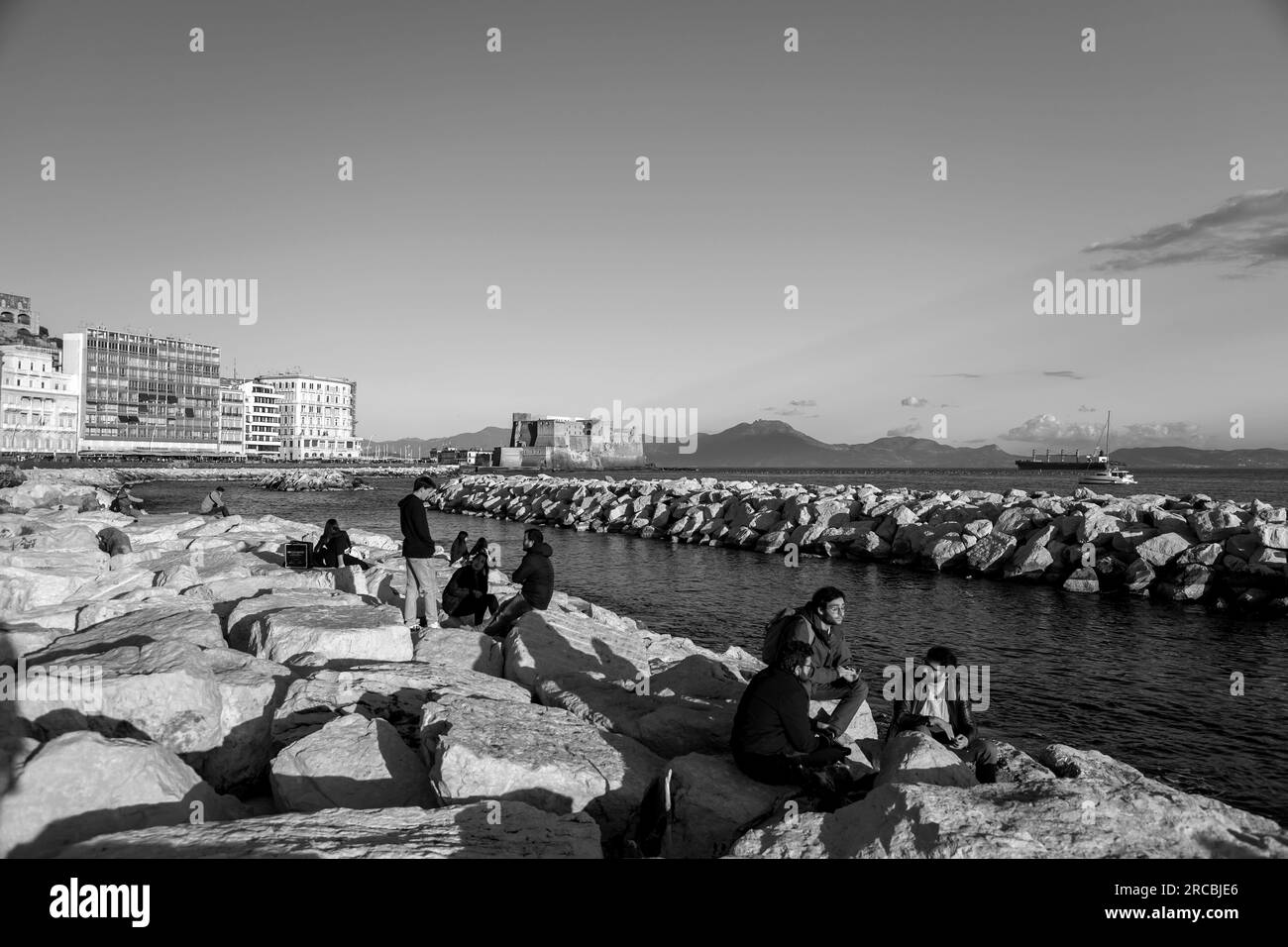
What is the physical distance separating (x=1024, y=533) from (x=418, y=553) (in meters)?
21.6

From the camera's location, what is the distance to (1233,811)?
4859mm

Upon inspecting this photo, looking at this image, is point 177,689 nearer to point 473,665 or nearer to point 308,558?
point 473,665

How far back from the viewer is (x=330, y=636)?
26.7 feet

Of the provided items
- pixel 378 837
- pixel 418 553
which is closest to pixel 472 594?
pixel 418 553

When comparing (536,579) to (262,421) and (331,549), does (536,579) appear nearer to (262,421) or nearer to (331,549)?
(331,549)

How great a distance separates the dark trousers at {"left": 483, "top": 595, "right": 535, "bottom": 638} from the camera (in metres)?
10.9

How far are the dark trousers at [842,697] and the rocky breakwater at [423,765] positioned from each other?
12.9 inches

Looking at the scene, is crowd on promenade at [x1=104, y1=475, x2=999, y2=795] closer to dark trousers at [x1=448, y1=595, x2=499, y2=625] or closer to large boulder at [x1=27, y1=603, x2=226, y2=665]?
dark trousers at [x1=448, y1=595, x2=499, y2=625]

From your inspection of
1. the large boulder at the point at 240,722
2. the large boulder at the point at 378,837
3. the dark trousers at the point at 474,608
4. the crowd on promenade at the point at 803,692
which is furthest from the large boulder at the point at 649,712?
the dark trousers at the point at 474,608

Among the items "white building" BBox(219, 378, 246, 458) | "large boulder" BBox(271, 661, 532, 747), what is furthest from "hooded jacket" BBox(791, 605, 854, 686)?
"white building" BBox(219, 378, 246, 458)

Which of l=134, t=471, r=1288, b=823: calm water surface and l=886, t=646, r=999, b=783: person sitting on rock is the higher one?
l=886, t=646, r=999, b=783: person sitting on rock

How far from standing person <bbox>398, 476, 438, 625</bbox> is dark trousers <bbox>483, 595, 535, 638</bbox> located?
98cm

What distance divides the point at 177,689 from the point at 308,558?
9.22 metres
